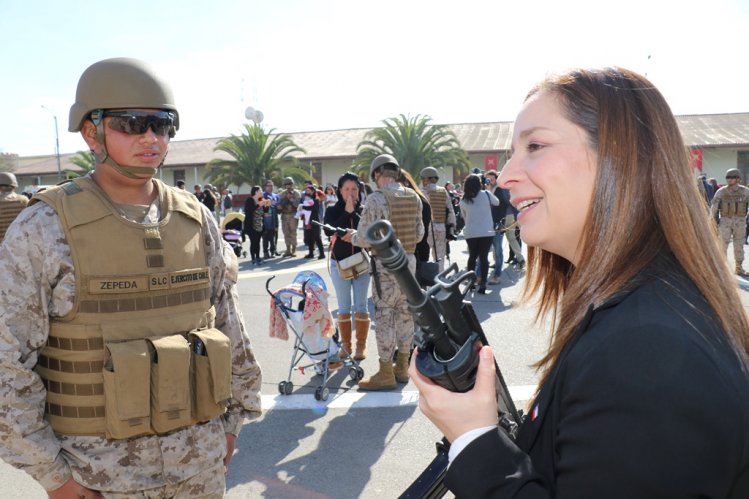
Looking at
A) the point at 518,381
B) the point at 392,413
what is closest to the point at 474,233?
the point at 518,381

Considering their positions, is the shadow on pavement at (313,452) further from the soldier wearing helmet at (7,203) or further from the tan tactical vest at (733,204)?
the tan tactical vest at (733,204)

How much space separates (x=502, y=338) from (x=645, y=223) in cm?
613

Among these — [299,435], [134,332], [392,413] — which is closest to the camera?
[134,332]

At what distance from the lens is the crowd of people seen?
902 millimetres

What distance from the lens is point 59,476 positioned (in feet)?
6.26

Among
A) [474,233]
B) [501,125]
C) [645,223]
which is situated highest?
[501,125]

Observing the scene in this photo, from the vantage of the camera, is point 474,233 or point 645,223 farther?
point 474,233

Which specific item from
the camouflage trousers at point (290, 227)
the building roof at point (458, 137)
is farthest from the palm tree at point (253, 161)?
the camouflage trousers at point (290, 227)

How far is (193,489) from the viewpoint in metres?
2.14

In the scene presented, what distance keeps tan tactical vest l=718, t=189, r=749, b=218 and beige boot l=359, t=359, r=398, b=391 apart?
29.5 ft

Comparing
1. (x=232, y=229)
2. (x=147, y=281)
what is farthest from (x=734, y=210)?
(x=147, y=281)

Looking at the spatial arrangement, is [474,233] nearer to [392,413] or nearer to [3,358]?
[392,413]

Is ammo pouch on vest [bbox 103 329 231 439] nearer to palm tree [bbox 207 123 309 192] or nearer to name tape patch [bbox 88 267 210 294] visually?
name tape patch [bbox 88 267 210 294]

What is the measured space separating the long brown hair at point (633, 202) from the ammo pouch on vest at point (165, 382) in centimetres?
140
